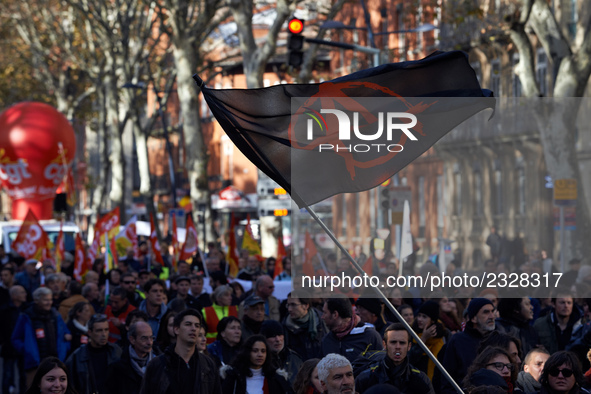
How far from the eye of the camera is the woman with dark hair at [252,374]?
7855 mm

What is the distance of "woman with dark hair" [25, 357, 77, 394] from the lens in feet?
23.4

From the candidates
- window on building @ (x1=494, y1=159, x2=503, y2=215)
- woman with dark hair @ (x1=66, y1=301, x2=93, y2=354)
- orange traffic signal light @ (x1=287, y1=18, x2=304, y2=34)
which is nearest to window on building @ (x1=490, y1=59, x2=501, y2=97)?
orange traffic signal light @ (x1=287, y1=18, x2=304, y2=34)

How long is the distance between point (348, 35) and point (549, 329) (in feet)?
121

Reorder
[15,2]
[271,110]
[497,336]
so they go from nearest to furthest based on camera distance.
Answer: [271,110] < [497,336] < [15,2]

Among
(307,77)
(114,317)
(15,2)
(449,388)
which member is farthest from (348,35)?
(449,388)

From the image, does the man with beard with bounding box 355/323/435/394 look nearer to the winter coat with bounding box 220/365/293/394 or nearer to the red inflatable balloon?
the winter coat with bounding box 220/365/293/394

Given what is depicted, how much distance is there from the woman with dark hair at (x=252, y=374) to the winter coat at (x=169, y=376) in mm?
205

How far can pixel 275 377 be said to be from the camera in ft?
26.1

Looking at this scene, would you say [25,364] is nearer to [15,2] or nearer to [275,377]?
[275,377]

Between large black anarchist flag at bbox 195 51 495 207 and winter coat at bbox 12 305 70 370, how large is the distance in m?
5.14

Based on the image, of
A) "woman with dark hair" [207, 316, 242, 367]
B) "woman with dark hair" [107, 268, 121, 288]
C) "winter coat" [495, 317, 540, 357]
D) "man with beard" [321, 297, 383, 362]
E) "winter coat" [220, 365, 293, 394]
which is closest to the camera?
"winter coat" [220, 365, 293, 394]

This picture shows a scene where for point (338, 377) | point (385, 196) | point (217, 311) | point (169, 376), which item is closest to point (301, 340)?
point (217, 311)

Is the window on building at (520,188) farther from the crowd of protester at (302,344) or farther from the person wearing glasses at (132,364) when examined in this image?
the person wearing glasses at (132,364)

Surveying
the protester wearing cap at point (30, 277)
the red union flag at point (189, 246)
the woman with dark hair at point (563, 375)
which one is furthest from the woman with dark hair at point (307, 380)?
the red union flag at point (189, 246)
